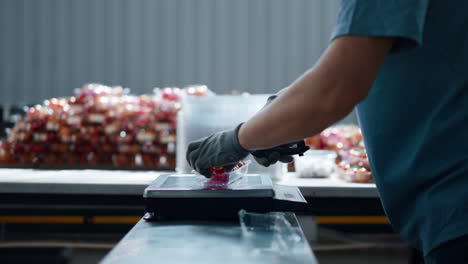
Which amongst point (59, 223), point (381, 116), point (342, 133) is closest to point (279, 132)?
point (381, 116)

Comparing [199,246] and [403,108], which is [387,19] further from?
[199,246]

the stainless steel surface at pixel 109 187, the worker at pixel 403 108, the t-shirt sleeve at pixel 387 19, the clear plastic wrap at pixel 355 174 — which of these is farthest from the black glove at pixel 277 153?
the clear plastic wrap at pixel 355 174

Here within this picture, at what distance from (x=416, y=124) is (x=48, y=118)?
162 centimetres

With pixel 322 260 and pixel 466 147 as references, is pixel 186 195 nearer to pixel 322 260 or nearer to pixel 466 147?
pixel 466 147

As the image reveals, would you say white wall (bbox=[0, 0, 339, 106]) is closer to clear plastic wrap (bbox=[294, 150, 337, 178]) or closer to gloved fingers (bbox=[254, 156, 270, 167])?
clear plastic wrap (bbox=[294, 150, 337, 178])

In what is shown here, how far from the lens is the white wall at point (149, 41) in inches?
206

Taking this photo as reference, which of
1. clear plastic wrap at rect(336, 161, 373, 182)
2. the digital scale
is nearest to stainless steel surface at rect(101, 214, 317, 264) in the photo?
the digital scale

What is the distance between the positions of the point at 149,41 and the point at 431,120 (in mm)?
4715

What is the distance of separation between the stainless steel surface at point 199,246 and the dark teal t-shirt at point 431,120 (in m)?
0.26

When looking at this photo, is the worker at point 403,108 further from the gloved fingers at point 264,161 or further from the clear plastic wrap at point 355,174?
the clear plastic wrap at point 355,174

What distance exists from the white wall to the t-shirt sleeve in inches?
177

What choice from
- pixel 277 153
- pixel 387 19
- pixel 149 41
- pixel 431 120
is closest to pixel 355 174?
pixel 277 153

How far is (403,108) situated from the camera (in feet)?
2.99

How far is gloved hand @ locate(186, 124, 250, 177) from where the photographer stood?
953mm
